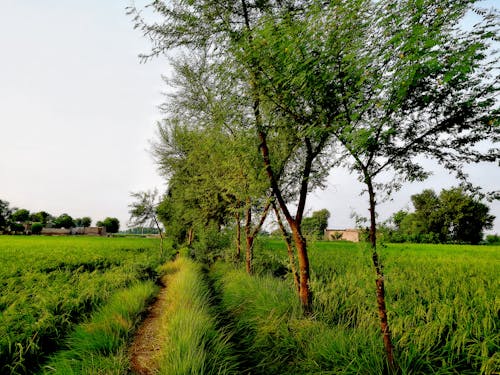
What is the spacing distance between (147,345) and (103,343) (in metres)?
0.74

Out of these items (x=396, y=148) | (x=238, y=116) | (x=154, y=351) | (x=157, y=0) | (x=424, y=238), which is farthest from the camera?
(x=424, y=238)

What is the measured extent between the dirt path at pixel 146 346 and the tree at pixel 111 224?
13109 centimetres

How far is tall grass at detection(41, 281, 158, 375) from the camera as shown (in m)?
3.64

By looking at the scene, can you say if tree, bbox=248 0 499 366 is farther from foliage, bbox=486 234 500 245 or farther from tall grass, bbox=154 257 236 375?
foliage, bbox=486 234 500 245

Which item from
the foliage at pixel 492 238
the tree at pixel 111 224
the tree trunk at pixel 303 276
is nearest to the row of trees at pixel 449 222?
the foliage at pixel 492 238

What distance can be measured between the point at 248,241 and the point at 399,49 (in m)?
8.36

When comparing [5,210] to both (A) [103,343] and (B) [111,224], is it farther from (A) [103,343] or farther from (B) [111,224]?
(A) [103,343]

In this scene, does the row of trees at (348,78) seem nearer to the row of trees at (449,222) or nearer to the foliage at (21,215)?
the row of trees at (449,222)

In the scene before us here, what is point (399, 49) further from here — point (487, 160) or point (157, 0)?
point (157, 0)

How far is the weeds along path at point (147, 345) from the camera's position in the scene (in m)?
3.93

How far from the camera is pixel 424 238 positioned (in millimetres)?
44281

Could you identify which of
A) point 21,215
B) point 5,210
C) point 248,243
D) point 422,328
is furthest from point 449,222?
point 21,215

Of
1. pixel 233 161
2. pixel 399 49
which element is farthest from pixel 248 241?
pixel 399 49

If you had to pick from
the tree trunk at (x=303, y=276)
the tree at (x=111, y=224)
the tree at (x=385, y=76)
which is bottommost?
the tree at (x=111, y=224)
